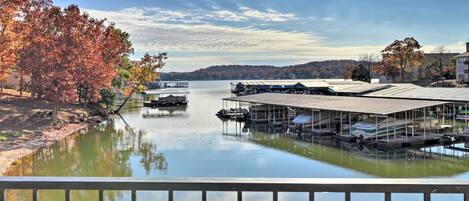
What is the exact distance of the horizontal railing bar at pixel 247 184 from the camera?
6.23 feet

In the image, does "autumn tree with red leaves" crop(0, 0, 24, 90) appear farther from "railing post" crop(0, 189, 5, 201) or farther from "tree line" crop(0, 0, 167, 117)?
"railing post" crop(0, 189, 5, 201)

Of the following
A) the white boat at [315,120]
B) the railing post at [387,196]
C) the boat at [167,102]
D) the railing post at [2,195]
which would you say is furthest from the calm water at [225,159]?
the boat at [167,102]

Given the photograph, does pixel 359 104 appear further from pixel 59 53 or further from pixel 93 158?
pixel 59 53

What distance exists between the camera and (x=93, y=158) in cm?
1783

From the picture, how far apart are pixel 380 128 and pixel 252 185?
796 inches

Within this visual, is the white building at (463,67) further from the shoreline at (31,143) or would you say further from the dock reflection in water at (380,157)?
the shoreline at (31,143)

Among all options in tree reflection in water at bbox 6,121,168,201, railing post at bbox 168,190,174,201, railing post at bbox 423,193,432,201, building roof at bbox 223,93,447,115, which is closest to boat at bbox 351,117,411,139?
building roof at bbox 223,93,447,115

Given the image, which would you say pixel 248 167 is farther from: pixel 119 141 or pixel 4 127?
pixel 4 127

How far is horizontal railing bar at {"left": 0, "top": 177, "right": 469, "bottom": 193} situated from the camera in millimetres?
1898

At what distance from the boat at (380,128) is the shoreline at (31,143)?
1494 centimetres

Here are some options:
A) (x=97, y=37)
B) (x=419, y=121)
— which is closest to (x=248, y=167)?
(x=419, y=121)

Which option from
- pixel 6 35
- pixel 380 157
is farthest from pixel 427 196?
pixel 6 35

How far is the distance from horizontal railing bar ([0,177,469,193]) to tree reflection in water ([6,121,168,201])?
40.9ft

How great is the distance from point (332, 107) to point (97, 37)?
16452 millimetres
